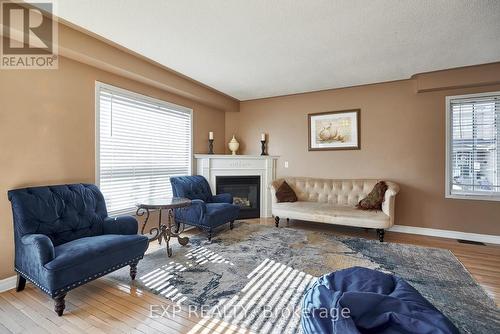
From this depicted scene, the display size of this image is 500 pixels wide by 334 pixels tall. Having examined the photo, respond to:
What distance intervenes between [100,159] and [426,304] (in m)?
3.61

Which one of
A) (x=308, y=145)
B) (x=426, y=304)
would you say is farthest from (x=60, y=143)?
(x=308, y=145)

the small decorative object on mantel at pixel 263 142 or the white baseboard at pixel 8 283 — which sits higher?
the small decorative object on mantel at pixel 263 142

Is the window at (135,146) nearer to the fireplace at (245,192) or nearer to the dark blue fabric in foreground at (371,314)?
the fireplace at (245,192)

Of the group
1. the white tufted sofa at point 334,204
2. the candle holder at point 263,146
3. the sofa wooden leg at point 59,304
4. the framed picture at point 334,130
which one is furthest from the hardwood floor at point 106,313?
the candle holder at point 263,146

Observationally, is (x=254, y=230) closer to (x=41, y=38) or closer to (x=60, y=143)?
(x=60, y=143)

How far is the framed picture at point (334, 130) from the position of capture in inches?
180

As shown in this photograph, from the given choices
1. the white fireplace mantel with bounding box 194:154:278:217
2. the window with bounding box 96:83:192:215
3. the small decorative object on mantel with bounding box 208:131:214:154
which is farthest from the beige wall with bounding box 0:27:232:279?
the white fireplace mantel with bounding box 194:154:278:217

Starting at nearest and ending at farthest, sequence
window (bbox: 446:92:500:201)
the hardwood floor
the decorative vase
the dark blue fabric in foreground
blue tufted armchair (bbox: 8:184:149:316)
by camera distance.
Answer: the dark blue fabric in foreground → the hardwood floor → blue tufted armchair (bbox: 8:184:149:316) → window (bbox: 446:92:500:201) → the decorative vase

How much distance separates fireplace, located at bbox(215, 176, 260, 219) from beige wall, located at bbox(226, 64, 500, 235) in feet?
3.01

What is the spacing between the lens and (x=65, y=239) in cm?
239

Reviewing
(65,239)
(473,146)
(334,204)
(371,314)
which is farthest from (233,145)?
(371,314)

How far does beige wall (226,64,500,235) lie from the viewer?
3.78m

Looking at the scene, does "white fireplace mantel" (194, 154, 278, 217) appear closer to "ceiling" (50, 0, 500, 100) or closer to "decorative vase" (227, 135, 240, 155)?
"decorative vase" (227, 135, 240, 155)

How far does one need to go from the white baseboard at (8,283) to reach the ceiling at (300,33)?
2.65 metres
